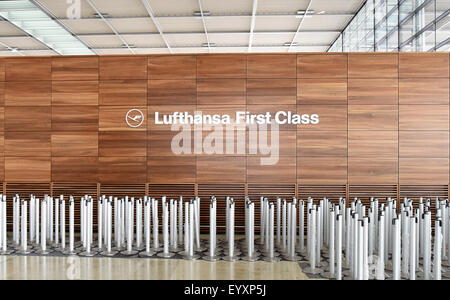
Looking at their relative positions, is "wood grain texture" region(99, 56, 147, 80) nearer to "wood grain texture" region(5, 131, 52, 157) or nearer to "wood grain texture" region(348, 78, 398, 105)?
"wood grain texture" region(5, 131, 52, 157)

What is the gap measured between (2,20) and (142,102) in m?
6.20

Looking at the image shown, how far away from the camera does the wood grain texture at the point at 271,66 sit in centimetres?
682

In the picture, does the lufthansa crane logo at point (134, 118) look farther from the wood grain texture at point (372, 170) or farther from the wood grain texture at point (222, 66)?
the wood grain texture at point (372, 170)

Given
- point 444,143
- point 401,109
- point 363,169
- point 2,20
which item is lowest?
point 363,169

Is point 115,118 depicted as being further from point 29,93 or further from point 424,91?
point 424,91

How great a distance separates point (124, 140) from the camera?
22.8ft

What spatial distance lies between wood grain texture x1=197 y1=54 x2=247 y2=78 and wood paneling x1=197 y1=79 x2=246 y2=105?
119mm

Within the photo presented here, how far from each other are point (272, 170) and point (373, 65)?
9.34 feet

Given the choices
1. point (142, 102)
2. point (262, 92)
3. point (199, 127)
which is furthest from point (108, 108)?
point (262, 92)

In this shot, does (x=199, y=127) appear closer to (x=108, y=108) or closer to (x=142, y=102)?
(x=142, y=102)

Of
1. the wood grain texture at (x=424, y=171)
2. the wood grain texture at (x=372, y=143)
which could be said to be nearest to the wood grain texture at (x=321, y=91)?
the wood grain texture at (x=372, y=143)

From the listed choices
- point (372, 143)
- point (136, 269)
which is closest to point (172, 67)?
point (136, 269)

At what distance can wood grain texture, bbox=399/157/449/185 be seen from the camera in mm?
6676
